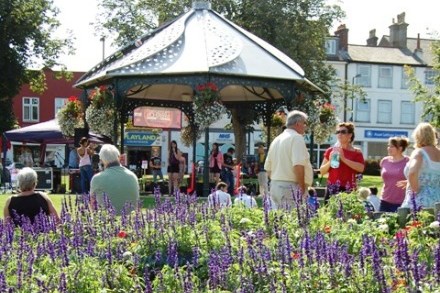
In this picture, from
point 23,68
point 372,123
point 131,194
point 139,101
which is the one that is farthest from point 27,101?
point 131,194

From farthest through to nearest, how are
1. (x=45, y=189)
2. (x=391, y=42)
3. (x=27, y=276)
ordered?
1. (x=391, y=42)
2. (x=45, y=189)
3. (x=27, y=276)

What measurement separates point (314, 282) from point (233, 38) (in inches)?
440

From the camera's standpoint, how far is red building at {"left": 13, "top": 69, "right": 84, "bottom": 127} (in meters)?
50.6

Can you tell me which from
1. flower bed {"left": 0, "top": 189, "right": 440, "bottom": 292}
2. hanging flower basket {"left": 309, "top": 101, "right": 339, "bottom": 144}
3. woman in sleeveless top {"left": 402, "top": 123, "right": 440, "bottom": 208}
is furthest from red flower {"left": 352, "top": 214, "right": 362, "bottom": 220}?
hanging flower basket {"left": 309, "top": 101, "right": 339, "bottom": 144}

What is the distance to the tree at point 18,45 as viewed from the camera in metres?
32.4

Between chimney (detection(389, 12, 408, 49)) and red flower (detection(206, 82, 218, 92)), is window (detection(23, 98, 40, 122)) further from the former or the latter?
red flower (detection(206, 82, 218, 92))

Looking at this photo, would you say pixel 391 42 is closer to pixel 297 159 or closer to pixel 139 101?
pixel 139 101

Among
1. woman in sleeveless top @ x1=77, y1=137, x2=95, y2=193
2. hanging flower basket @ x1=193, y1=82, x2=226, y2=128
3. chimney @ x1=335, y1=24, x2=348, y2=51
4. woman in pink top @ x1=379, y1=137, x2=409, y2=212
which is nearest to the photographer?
woman in pink top @ x1=379, y1=137, x2=409, y2=212

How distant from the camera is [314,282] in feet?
11.3

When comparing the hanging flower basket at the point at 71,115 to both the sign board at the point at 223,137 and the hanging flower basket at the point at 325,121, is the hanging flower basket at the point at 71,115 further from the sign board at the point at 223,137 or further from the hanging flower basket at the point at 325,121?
the sign board at the point at 223,137

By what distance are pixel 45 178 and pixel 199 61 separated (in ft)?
27.7

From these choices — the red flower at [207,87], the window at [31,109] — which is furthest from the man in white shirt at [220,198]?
the window at [31,109]

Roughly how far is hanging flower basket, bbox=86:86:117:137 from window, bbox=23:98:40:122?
38.0 meters

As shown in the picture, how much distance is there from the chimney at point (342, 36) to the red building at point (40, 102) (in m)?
20.1
